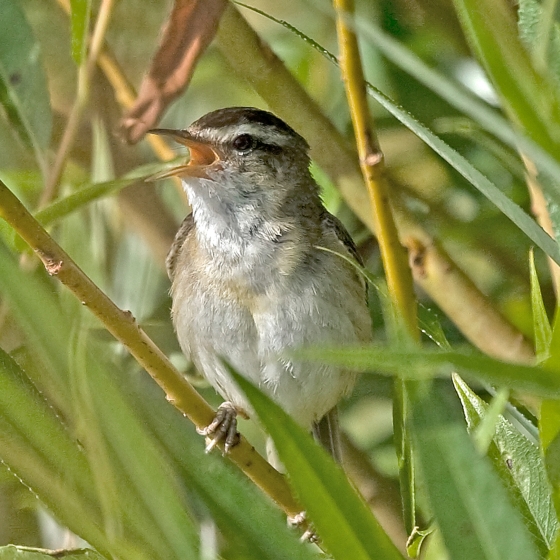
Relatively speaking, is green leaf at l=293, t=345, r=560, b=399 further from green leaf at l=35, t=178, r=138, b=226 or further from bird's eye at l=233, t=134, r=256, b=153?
bird's eye at l=233, t=134, r=256, b=153

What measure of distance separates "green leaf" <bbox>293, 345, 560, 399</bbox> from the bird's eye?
149 centimetres

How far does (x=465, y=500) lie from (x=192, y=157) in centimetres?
148

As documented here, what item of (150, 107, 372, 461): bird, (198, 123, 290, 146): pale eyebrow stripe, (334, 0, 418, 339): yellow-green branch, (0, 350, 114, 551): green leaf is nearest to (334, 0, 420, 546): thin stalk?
(334, 0, 418, 339): yellow-green branch

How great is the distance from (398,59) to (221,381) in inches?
52.4

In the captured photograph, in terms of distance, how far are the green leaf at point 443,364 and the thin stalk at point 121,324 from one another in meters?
0.40

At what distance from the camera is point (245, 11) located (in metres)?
2.80

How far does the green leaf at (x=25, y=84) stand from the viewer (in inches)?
58.1

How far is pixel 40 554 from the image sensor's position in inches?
37.3

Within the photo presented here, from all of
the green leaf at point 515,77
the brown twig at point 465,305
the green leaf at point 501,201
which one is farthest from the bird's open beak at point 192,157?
the green leaf at point 515,77

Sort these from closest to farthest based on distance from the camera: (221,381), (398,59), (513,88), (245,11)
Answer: (513,88), (398,59), (221,381), (245,11)

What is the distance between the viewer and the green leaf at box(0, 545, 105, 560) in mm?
928

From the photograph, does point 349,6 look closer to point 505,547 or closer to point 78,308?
point 78,308

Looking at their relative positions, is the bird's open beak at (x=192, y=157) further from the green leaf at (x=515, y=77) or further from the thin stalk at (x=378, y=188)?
the green leaf at (x=515, y=77)

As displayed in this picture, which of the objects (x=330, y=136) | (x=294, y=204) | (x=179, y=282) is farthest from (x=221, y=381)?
(x=330, y=136)
